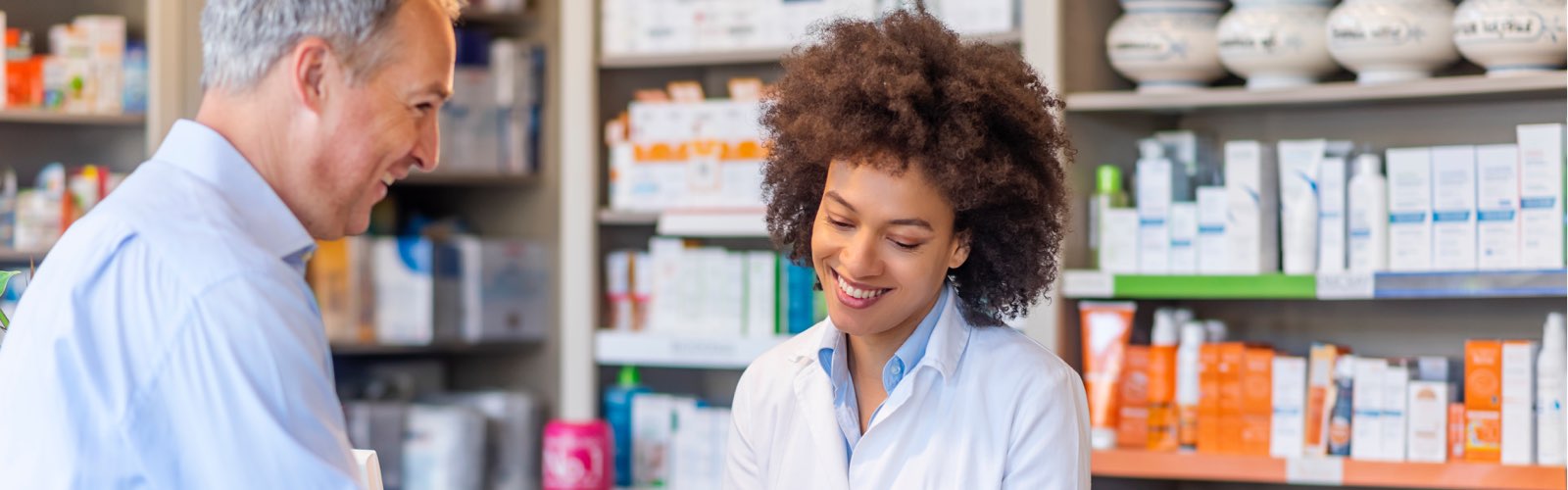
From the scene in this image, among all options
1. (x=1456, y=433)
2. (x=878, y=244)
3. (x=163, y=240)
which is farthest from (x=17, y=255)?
(x=1456, y=433)

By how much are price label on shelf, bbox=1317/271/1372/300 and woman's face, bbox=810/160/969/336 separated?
1.31 metres

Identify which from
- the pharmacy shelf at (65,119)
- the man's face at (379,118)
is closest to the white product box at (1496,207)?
the man's face at (379,118)

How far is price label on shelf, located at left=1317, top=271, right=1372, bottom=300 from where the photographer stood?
279cm

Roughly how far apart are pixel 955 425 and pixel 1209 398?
1372 millimetres

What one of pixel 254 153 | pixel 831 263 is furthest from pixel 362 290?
pixel 254 153

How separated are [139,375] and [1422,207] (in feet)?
7.65

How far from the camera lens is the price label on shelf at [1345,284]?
2789 millimetres

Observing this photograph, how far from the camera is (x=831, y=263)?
176 centimetres

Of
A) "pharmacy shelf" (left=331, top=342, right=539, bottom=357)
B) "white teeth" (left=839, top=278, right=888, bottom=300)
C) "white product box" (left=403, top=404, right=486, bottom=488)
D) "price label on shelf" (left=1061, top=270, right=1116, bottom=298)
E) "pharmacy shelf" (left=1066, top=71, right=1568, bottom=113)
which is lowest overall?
"white product box" (left=403, top=404, right=486, bottom=488)

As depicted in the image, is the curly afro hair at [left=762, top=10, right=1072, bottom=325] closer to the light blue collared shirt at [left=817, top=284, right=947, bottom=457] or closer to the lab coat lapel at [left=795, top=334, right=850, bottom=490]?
the light blue collared shirt at [left=817, top=284, right=947, bottom=457]

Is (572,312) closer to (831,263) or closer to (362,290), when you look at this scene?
(362,290)

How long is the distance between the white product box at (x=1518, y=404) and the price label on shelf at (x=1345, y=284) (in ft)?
0.86

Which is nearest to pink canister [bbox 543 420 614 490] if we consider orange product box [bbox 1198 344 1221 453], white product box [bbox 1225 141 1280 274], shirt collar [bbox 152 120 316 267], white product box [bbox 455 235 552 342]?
white product box [bbox 455 235 552 342]

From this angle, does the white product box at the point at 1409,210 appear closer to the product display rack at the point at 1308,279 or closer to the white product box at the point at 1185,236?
the product display rack at the point at 1308,279
